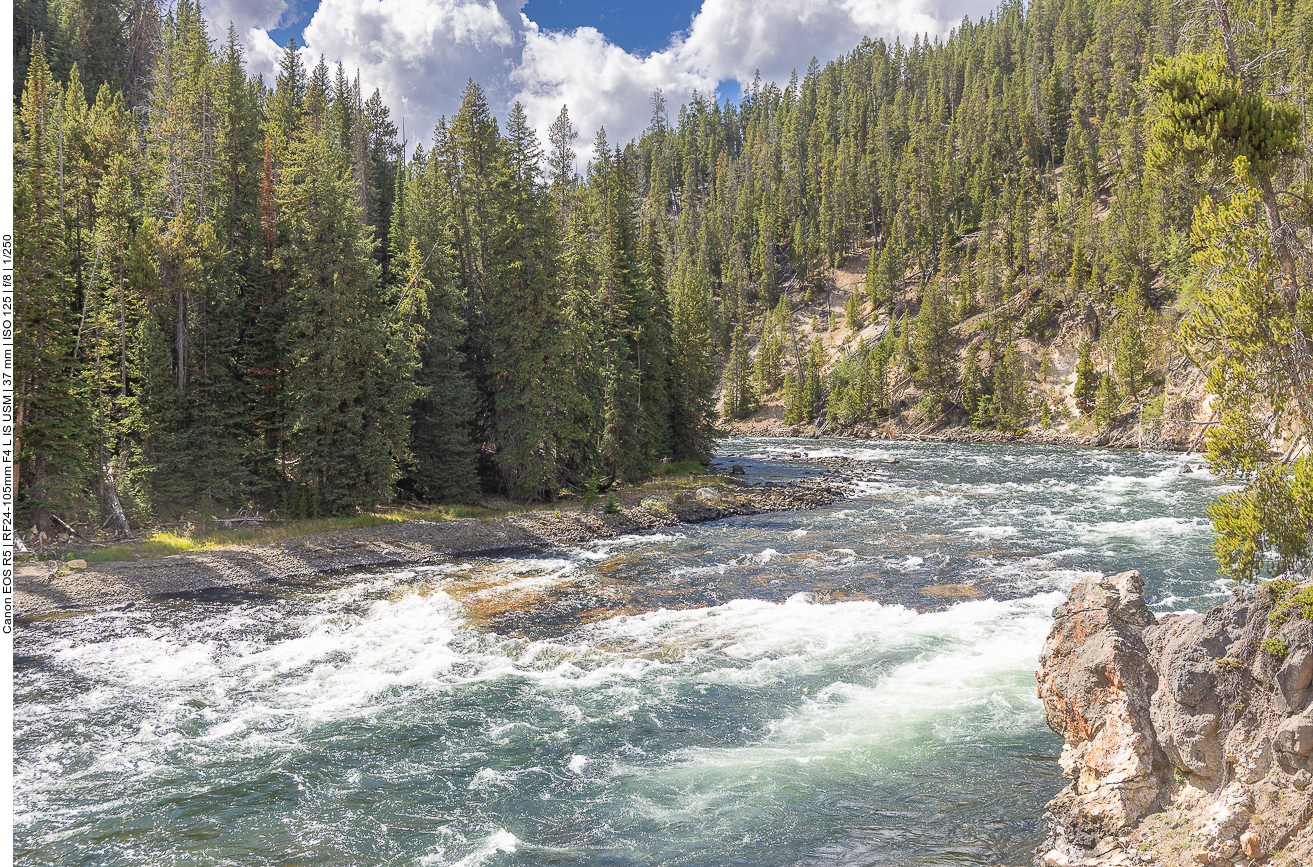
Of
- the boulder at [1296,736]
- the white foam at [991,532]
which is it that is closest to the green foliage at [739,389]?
the white foam at [991,532]

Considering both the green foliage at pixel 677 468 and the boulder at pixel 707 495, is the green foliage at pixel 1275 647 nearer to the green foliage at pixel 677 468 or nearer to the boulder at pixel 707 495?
the boulder at pixel 707 495

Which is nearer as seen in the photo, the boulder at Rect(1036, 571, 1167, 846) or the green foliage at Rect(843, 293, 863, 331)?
the boulder at Rect(1036, 571, 1167, 846)

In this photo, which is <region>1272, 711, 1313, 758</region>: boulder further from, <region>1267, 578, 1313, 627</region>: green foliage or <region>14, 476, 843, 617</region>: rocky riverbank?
<region>14, 476, 843, 617</region>: rocky riverbank

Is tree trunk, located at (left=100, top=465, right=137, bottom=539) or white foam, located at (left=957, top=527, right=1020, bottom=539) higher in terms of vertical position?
tree trunk, located at (left=100, top=465, right=137, bottom=539)

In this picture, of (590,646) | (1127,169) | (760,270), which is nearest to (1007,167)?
(1127,169)

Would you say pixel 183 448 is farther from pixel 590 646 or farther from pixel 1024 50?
pixel 1024 50

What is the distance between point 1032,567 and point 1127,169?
8919cm

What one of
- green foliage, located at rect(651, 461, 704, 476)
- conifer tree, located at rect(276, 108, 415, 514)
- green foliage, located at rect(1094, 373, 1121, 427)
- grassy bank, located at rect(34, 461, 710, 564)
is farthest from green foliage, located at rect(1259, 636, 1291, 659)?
green foliage, located at rect(1094, 373, 1121, 427)

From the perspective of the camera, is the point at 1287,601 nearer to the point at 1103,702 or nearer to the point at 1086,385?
the point at 1103,702

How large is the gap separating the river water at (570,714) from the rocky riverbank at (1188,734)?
145cm

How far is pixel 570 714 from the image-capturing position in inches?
536

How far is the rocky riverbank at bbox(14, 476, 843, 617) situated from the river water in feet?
5.88

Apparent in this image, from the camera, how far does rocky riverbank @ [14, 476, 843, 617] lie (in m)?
21.6

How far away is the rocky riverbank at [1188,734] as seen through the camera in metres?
6.71
